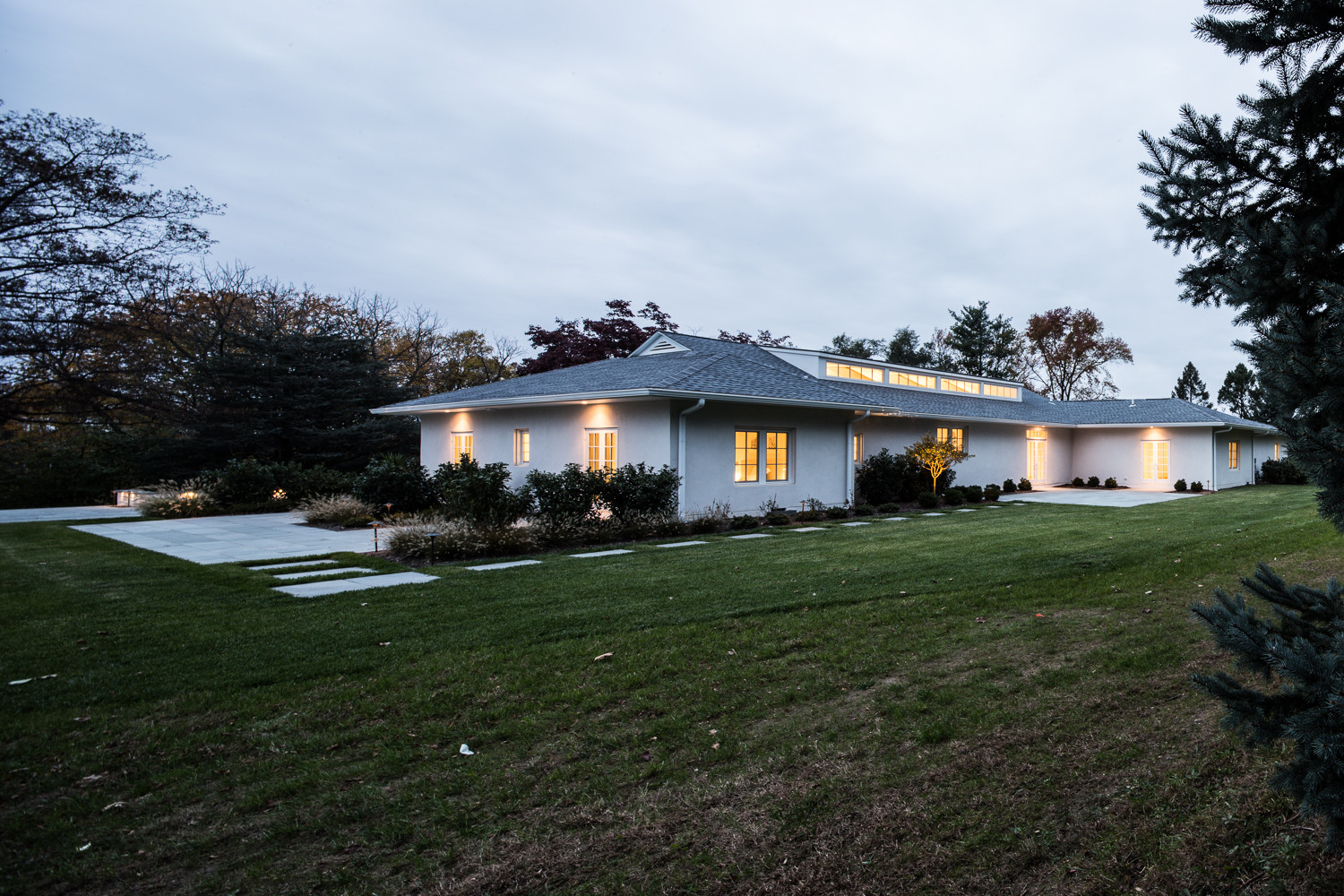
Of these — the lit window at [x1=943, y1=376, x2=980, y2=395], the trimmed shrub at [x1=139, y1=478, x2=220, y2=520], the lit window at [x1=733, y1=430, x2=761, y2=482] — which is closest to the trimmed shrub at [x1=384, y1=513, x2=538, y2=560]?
the lit window at [x1=733, y1=430, x2=761, y2=482]

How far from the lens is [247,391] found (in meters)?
23.9

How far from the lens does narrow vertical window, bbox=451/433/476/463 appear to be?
670 inches

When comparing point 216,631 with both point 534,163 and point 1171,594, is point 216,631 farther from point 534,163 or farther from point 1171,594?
point 534,163

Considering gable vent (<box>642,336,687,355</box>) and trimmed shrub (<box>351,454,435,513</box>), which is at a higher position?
gable vent (<box>642,336,687,355</box>)

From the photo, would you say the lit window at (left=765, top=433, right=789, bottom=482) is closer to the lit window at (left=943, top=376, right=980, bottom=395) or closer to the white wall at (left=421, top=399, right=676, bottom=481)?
the white wall at (left=421, top=399, right=676, bottom=481)

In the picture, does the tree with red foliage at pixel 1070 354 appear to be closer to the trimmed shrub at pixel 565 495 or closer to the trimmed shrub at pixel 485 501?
the trimmed shrub at pixel 565 495

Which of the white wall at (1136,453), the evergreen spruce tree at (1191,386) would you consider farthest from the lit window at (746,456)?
the evergreen spruce tree at (1191,386)

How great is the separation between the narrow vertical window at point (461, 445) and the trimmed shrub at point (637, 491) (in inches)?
242

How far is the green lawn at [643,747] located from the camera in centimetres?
234

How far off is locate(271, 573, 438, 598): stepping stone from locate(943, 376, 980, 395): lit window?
66.2ft

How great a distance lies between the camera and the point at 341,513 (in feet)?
44.8

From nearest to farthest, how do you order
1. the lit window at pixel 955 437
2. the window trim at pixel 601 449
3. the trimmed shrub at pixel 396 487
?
1. the window trim at pixel 601 449
2. the trimmed shrub at pixel 396 487
3. the lit window at pixel 955 437

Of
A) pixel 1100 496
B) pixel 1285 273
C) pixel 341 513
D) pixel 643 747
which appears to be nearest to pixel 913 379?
pixel 1100 496

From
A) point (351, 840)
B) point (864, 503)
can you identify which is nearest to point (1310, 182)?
point (351, 840)
